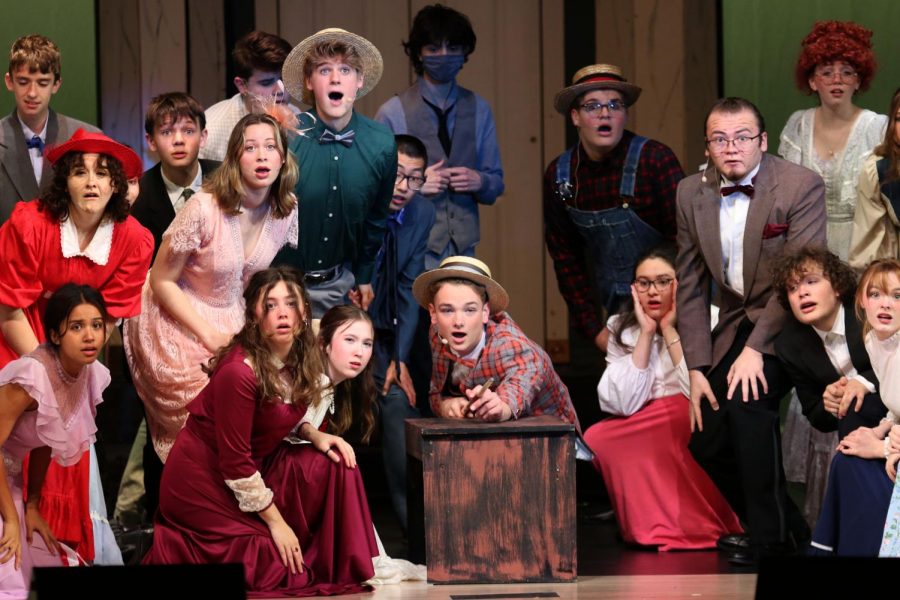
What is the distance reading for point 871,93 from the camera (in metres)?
7.00

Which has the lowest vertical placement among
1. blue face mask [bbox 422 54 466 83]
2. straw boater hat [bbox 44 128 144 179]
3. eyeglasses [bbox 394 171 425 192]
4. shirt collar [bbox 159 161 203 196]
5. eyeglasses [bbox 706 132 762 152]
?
shirt collar [bbox 159 161 203 196]

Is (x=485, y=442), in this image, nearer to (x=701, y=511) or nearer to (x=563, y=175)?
(x=701, y=511)

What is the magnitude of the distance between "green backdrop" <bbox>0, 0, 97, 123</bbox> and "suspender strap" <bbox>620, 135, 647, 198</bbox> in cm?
249

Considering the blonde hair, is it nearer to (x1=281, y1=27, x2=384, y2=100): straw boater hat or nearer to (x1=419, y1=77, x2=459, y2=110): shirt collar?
(x1=281, y1=27, x2=384, y2=100): straw boater hat

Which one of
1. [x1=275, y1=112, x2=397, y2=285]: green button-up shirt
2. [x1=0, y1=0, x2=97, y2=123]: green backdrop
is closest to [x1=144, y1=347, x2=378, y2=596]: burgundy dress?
[x1=275, y1=112, x2=397, y2=285]: green button-up shirt

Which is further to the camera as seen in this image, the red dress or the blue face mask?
the blue face mask

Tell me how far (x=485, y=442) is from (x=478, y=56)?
371 cm

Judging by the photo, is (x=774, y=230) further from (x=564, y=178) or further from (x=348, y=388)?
(x=348, y=388)

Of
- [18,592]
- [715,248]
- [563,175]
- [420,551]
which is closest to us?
[18,592]

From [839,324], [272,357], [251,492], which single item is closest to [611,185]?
[839,324]

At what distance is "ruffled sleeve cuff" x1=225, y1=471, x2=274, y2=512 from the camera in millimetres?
4617

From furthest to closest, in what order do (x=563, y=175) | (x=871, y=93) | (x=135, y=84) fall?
1. (x=135, y=84)
2. (x=871, y=93)
3. (x=563, y=175)

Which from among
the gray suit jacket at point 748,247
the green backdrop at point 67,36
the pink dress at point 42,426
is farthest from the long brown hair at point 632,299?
the green backdrop at point 67,36

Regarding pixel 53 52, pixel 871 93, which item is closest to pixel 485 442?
pixel 53 52
